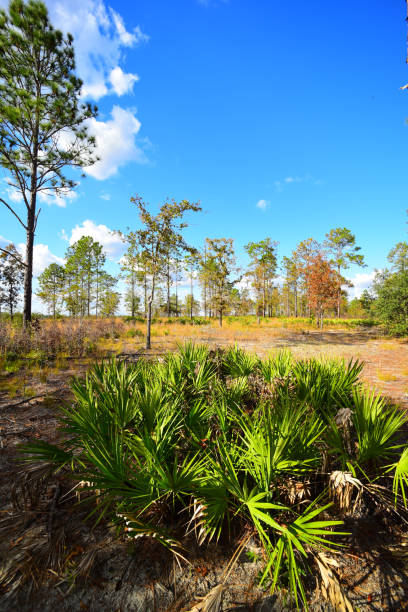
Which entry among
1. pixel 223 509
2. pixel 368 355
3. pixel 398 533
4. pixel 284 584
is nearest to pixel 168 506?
pixel 223 509

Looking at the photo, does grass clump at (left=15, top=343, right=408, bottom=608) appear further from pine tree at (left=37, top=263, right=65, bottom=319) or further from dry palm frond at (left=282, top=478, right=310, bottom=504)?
pine tree at (left=37, top=263, right=65, bottom=319)

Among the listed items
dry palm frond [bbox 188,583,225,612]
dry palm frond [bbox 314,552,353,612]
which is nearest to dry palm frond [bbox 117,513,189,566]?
dry palm frond [bbox 188,583,225,612]

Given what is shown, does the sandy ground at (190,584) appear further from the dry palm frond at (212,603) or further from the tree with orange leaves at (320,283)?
the tree with orange leaves at (320,283)

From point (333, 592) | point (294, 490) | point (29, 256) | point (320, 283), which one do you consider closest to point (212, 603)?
point (333, 592)

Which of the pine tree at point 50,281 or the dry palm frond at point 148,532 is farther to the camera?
the pine tree at point 50,281

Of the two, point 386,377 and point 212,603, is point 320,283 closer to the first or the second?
point 386,377

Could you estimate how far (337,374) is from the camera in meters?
3.66

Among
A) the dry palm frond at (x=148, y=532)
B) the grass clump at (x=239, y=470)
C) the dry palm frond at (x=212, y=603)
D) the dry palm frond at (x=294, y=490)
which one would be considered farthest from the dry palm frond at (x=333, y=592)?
the dry palm frond at (x=148, y=532)

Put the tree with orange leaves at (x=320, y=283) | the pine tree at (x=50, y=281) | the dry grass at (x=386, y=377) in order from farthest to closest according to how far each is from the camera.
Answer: the pine tree at (x=50, y=281) → the tree with orange leaves at (x=320, y=283) → the dry grass at (x=386, y=377)

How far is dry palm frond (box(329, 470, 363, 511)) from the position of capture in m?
1.89

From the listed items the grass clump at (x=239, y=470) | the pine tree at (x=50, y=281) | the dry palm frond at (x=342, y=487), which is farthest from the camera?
the pine tree at (x=50, y=281)

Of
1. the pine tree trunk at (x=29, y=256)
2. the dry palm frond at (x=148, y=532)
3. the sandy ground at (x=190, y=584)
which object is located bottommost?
the sandy ground at (x=190, y=584)

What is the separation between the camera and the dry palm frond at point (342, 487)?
1.89m

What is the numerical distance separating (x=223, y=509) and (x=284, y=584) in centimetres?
56
